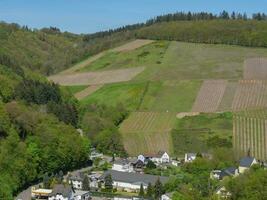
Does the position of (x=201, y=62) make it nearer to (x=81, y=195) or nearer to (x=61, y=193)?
(x=81, y=195)

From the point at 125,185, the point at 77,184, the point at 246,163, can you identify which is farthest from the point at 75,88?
the point at 246,163

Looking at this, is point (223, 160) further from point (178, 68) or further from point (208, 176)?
point (178, 68)

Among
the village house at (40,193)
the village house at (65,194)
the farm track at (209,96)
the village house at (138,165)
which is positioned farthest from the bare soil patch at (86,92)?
the village house at (40,193)

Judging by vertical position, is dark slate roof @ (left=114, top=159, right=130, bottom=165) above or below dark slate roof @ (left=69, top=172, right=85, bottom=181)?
above

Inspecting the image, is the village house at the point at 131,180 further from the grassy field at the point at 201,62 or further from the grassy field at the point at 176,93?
the grassy field at the point at 201,62

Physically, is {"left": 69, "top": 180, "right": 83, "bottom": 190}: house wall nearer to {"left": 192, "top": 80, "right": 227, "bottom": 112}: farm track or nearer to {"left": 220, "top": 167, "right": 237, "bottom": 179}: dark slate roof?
{"left": 220, "top": 167, "right": 237, "bottom": 179}: dark slate roof

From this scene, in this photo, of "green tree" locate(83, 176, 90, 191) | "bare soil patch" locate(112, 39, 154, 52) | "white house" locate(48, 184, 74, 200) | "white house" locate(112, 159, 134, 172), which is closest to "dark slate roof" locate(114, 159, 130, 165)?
"white house" locate(112, 159, 134, 172)

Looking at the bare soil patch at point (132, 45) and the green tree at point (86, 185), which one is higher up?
the bare soil patch at point (132, 45)
